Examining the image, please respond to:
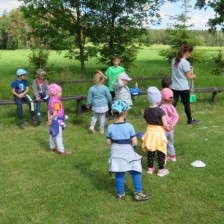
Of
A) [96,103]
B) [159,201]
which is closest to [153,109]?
[159,201]

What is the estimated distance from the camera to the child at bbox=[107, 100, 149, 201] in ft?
14.2

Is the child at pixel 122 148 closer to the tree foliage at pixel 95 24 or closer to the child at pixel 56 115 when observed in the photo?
the child at pixel 56 115

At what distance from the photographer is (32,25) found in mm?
19094

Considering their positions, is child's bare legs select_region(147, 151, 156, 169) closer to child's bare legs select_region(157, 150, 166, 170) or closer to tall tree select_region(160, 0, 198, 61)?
child's bare legs select_region(157, 150, 166, 170)

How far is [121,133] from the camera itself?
171 inches

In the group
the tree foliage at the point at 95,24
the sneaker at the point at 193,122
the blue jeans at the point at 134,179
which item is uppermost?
the tree foliage at the point at 95,24

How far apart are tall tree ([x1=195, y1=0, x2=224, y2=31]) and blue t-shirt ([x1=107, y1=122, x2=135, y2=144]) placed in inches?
997

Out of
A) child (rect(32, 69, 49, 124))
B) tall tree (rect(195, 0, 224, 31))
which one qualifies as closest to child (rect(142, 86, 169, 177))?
child (rect(32, 69, 49, 124))

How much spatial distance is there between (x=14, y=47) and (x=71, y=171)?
84146mm

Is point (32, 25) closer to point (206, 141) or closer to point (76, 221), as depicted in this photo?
A: point (206, 141)

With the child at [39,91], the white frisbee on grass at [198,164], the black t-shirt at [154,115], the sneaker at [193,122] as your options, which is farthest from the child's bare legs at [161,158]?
the child at [39,91]

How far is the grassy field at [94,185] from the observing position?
13.4ft

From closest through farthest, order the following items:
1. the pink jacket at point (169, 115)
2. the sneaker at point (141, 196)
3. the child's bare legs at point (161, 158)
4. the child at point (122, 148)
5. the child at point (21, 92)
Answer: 1. the child at point (122, 148)
2. the sneaker at point (141, 196)
3. the child's bare legs at point (161, 158)
4. the pink jacket at point (169, 115)
5. the child at point (21, 92)

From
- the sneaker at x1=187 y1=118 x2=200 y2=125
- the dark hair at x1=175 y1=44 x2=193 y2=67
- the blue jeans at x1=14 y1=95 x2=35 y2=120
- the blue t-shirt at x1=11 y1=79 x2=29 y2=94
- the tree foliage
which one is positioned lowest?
the sneaker at x1=187 y1=118 x2=200 y2=125
